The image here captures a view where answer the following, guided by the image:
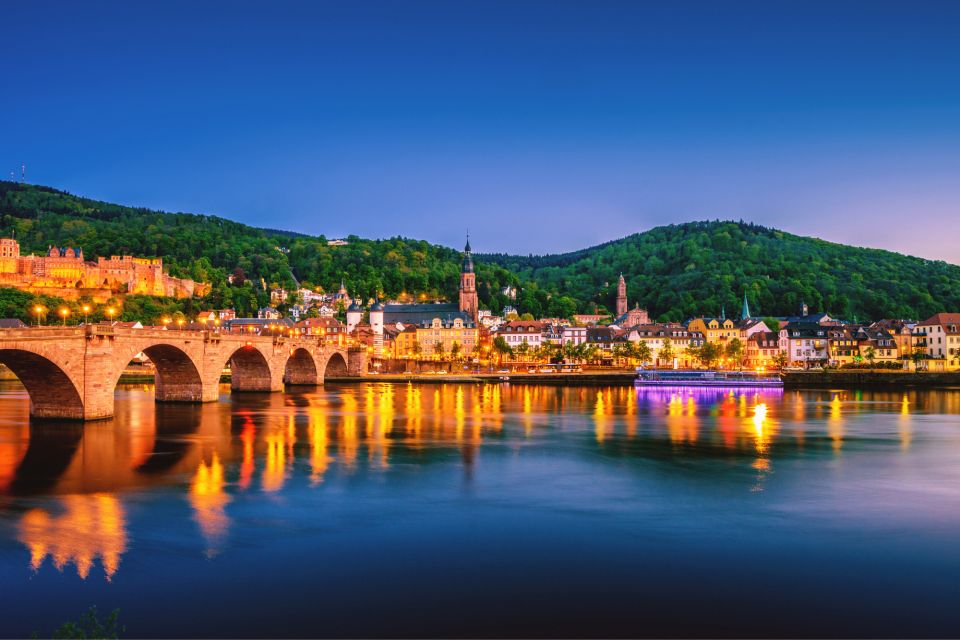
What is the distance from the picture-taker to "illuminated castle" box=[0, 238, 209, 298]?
135m

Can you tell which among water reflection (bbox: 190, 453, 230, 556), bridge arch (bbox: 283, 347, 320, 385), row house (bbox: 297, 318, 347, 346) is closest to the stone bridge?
water reflection (bbox: 190, 453, 230, 556)

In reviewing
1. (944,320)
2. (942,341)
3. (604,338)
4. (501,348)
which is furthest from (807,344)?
(501,348)

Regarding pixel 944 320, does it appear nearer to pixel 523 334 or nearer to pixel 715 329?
pixel 715 329

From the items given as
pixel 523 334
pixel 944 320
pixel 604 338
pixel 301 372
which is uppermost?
pixel 944 320

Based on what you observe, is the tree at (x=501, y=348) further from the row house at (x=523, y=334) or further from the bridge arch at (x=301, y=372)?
the bridge arch at (x=301, y=372)

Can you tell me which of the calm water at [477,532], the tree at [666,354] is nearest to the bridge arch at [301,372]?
the calm water at [477,532]

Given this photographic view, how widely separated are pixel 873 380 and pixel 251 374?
60661mm

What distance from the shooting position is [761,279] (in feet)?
497

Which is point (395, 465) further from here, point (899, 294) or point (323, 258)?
point (323, 258)

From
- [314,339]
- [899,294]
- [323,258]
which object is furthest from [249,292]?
[899,294]

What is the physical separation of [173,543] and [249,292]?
143 meters

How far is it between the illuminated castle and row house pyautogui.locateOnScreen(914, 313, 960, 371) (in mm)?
121636

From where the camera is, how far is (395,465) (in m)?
26.5

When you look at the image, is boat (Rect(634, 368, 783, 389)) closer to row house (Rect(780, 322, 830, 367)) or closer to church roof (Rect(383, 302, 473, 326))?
row house (Rect(780, 322, 830, 367))
